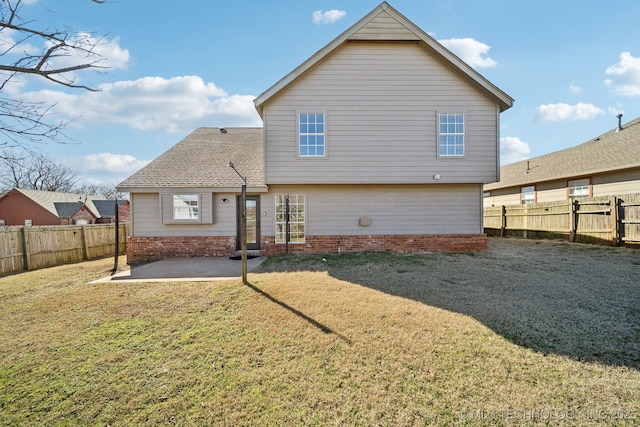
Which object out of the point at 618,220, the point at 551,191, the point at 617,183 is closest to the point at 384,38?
the point at 618,220

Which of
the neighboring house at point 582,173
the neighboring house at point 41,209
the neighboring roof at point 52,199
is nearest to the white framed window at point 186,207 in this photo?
the neighboring house at point 582,173

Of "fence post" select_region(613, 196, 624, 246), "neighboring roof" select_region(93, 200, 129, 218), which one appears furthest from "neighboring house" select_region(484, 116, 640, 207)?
"neighboring roof" select_region(93, 200, 129, 218)

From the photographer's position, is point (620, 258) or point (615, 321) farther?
point (620, 258)

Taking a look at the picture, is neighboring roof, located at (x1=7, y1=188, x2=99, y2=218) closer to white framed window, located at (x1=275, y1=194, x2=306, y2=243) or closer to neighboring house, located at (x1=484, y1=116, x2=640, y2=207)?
white framed window, located at (x1=275, y1=194, x2=306, y2=243)

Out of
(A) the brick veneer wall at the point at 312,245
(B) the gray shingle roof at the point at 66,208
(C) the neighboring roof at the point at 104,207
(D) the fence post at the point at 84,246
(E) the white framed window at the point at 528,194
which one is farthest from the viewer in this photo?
(C) the neighboring roof at the point at 104,207

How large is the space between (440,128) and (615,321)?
24.1ft

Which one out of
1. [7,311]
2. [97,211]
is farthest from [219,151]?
[97,211]

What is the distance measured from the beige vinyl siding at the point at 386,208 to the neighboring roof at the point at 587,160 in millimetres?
8072

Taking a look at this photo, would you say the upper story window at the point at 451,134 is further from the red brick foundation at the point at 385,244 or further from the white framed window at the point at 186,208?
the white framed window at the point at 186,208

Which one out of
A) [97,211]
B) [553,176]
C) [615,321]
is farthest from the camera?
[97,211]

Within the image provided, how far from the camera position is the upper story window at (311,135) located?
9.70m

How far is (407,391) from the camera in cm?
275

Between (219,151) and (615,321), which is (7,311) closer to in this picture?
(219,151)

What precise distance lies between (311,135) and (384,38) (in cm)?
418
